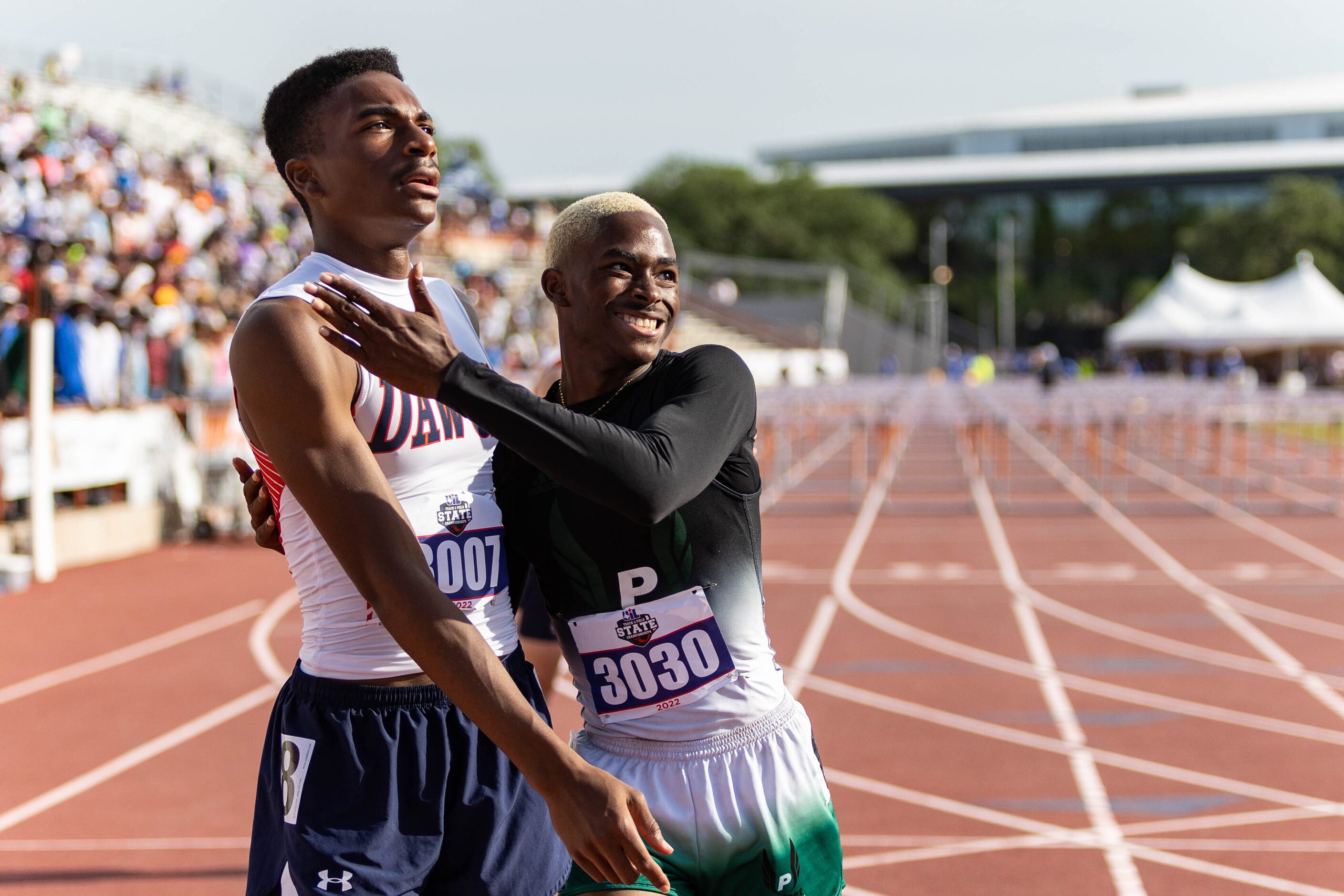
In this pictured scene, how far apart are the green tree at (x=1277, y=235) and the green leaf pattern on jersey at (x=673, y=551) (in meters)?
64.6

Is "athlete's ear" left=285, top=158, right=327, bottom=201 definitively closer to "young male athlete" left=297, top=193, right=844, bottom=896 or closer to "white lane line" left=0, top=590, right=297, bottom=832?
"young male athlete" left=297, top=193, right=844, bottom=896

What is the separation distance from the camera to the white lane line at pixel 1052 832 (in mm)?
4551

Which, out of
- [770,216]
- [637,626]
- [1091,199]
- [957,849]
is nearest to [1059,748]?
[957,849]

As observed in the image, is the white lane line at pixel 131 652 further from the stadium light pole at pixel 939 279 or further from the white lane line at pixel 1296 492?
the stadium light pole at pixel 939 279

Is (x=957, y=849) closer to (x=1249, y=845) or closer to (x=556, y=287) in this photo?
(x=1249, y=845)

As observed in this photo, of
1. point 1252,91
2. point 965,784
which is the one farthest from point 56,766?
point 1252,91

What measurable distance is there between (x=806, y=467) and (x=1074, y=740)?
16604 millimetres

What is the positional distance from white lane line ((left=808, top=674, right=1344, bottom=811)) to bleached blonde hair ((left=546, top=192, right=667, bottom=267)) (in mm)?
4305

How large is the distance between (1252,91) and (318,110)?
10426 centimetres

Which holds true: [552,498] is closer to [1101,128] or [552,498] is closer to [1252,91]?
[1101,128]

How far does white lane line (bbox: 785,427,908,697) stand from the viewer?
25.7 feet

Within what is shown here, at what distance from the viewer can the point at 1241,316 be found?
3906 cm

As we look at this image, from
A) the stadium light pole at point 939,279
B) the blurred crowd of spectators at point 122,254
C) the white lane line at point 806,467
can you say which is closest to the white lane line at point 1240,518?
the white lane line at point 806,467

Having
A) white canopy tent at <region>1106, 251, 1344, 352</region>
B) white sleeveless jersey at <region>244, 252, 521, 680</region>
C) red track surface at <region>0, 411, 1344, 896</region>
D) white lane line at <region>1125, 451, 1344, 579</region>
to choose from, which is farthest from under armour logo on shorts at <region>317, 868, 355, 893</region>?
white canopy tent at <region>1106, 251, 1344, 352</region>
